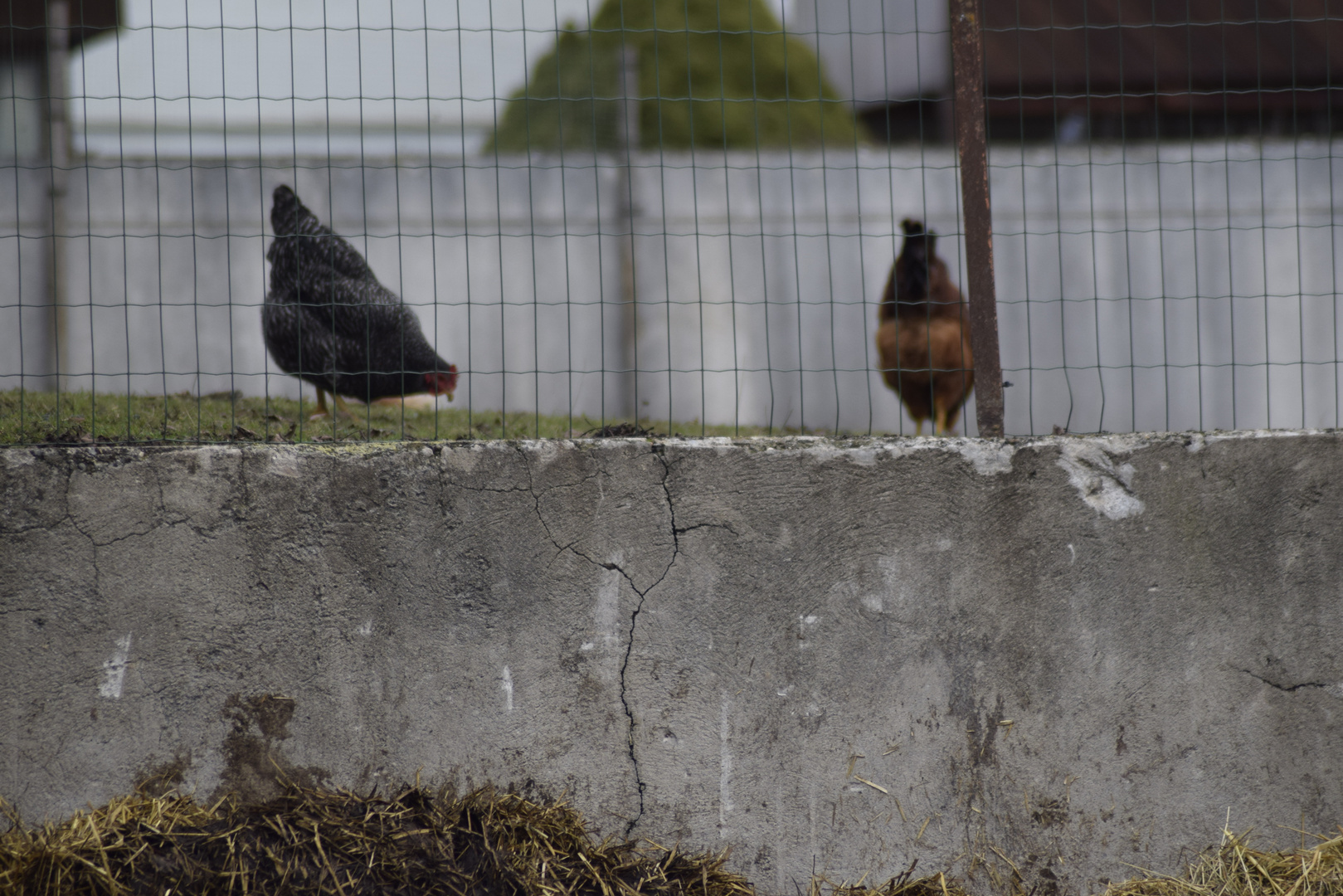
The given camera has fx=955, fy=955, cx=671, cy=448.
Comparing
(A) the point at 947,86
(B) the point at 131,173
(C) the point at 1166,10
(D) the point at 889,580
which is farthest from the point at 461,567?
(C) the point at 1166,10

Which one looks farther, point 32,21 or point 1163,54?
point 1163,54

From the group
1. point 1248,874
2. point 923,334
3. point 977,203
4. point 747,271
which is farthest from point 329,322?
point 747,271

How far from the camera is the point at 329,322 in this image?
4.07m

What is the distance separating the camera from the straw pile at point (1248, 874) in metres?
2.73

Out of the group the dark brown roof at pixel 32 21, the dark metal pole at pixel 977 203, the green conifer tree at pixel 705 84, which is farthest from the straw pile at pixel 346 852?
the green conifer tree at pixel 705 84

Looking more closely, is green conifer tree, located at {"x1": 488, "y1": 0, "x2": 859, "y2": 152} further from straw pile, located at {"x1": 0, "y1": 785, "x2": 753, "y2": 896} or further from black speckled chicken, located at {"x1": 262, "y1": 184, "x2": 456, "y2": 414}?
straw pile, located at {"x1": 0, "y1": 785, "x2": 753, "y2": 896}

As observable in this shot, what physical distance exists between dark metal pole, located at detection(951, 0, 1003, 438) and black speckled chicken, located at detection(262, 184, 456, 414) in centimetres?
228

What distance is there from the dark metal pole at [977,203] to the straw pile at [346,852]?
5.45 ft

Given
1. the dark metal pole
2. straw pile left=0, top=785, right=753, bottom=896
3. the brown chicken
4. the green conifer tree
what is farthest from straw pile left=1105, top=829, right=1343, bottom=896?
the green conifer tree

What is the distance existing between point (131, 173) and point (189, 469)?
18.6ft

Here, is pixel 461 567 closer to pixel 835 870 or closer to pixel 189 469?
pixel 189 469

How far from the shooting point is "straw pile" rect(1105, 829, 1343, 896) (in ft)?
8.96

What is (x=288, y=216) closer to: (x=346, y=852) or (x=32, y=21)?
(x=346, y=852)

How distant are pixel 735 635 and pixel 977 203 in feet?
5.15
